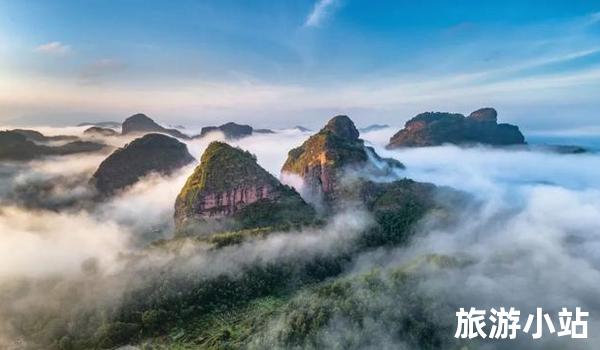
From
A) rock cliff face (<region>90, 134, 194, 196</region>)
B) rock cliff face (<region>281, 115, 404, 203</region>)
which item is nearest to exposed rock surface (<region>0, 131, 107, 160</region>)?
rock cliff face (<region>90, 134, 194, 196</region>)

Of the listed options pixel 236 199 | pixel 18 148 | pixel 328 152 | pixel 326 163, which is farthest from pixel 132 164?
pixel 328 152

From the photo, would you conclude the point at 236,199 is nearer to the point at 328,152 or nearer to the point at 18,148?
the point at 328,152

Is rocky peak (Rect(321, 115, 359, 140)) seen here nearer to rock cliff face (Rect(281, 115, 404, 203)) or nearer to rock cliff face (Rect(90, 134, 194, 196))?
rock cliff face (Rect(281, 115, 404, 203))

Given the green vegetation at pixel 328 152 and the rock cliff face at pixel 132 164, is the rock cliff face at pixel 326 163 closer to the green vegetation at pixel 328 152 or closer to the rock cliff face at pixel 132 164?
the green vegetation at pixel 328 152

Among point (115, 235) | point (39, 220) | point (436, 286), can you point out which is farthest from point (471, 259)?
point (39, 220)

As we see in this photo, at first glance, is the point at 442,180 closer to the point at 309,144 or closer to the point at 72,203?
the point at 309,144

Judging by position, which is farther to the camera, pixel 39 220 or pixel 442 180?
pixel 442 180

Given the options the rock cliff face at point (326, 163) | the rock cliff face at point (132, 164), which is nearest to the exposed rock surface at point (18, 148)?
the rock cliff face at point (132, 164)
